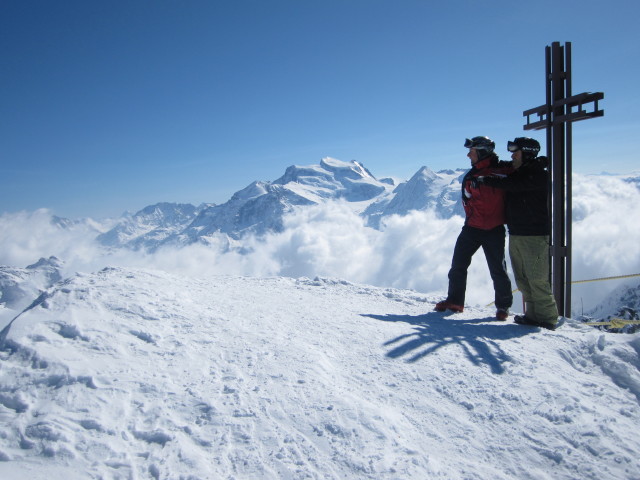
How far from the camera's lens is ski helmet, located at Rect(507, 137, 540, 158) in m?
5.34

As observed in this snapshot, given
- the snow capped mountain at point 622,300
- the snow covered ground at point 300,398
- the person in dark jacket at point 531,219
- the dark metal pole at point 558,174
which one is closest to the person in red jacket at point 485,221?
the person in dark jacket at point 531,219

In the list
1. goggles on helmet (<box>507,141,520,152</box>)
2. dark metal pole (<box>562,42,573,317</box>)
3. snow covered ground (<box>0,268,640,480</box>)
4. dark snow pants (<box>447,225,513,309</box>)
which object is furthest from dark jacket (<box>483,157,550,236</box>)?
snow covered ground (<box>0,268,640,480</box>)

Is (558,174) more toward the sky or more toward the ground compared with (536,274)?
more toward the sky

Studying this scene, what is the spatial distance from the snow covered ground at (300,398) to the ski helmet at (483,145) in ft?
8.49

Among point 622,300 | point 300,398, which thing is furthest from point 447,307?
point 622,300

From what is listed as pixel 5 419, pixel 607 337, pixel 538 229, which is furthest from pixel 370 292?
pixel 5 419

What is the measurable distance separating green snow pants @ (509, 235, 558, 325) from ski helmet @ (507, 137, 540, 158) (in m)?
1.17

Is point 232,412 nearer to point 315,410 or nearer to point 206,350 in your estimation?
point 315,410

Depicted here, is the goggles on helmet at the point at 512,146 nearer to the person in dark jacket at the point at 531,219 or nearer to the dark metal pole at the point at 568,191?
the person in dark jacket at the point at 531,219

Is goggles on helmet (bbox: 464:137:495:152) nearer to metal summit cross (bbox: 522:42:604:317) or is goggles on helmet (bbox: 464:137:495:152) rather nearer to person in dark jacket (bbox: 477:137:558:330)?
Result: person in dark jacket (bbox: 477:137:558:330)

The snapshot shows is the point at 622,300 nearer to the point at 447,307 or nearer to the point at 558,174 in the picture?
the point at 558,174

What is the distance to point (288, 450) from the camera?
8.59ft

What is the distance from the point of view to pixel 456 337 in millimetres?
4605

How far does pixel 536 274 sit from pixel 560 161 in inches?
89.1
